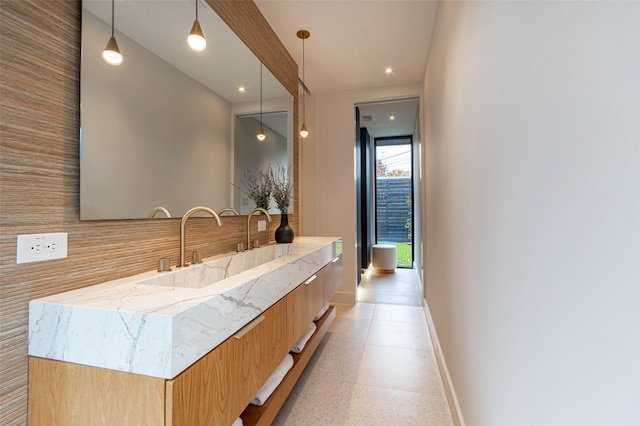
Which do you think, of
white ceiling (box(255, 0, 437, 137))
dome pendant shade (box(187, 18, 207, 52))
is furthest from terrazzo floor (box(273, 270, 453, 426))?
white ceiling (box(255, 0, 437, 137))

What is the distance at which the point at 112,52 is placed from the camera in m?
1.27

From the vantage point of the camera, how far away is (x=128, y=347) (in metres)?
0.83

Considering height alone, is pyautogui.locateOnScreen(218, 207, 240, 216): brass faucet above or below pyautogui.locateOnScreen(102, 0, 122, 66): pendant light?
below

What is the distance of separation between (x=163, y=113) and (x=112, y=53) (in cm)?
35

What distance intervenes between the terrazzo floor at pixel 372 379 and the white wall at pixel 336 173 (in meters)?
0.96

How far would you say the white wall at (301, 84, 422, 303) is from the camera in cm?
400

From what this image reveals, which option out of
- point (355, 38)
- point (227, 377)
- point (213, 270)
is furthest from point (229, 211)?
point (355, 38)

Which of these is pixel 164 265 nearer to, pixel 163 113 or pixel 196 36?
pixel 163 113

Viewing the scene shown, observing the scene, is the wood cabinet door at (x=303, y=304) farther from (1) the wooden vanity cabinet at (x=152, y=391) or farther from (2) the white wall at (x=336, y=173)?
(2) the white wall at (x=336, y=173)

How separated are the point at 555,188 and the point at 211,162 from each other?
6.08 feet

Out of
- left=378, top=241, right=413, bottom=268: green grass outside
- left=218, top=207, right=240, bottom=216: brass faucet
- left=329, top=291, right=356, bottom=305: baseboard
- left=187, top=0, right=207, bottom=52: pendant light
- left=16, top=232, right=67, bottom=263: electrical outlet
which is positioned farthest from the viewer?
left=378, top=241, right=413, bottom=268: green grass outside

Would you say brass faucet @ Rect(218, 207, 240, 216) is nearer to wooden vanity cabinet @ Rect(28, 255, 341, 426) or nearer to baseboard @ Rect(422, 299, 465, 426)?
wooden vanity cabinet @ Rect(28, 255, 341, 426)

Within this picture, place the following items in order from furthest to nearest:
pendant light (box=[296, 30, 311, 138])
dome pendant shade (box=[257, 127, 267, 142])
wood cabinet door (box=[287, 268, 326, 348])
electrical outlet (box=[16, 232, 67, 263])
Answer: pendant light (box=[296, 30, 311, 138]), dome pendant shade (box=[257, 127, 267, 142]), wood cabinet door (box=[287, 268, 326, 348]), electrical outlet (box=[16, 232, 67, 263])

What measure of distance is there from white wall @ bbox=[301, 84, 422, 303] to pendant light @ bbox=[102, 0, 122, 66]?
292 centimetres
